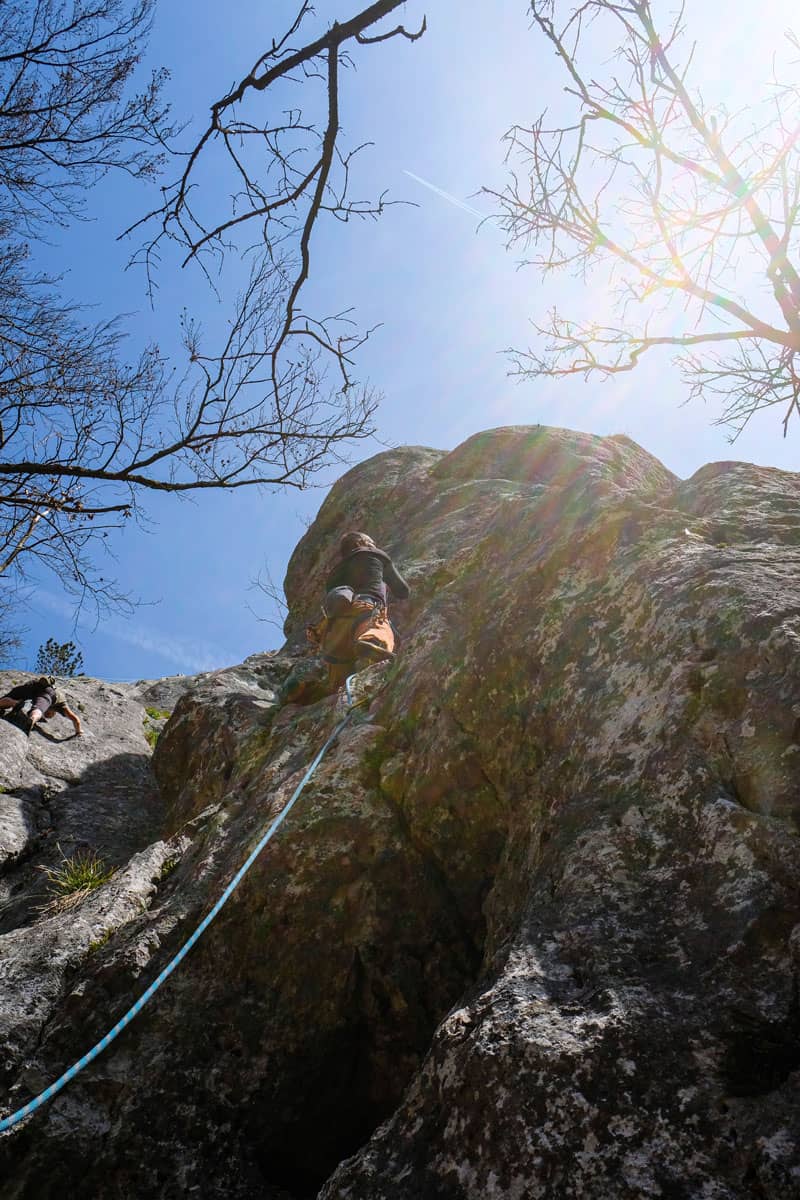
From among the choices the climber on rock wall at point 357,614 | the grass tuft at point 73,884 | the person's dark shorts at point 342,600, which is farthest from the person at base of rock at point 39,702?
the person's dark shorts at point 342,600

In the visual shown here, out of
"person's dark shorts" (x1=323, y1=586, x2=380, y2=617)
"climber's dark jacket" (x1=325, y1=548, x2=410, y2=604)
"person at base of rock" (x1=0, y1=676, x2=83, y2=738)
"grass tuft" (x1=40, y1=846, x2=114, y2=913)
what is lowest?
"grass tuft" (x1=40, y1=846, x2=114, y2=913)

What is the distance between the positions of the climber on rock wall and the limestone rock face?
3.84 feet

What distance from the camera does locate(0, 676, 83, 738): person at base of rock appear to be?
33.5 ft

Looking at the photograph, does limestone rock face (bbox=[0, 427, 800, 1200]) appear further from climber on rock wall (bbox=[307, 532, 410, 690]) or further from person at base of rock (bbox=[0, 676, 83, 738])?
person at base of rock (bbox=[0, 676, 83, 738])

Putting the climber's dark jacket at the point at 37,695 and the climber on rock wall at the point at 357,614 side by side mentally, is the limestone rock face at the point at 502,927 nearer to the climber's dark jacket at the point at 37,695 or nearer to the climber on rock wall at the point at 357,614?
the climber on rock wall at the point at 357,614

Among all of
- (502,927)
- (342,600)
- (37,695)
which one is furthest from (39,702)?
(502,927)

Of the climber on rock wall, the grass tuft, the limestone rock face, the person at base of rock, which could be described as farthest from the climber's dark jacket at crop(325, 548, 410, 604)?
the person at base of rock

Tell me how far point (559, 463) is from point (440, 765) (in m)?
8.12

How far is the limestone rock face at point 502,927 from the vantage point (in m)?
2.04

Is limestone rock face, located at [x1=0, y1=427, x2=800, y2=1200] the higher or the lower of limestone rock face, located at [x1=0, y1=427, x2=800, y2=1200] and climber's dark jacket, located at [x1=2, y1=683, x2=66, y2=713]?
the lower

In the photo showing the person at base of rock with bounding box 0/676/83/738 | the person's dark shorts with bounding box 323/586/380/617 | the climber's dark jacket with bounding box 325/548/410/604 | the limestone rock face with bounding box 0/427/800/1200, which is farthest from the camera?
the person at base of rock with bounding box 0/676/83/738

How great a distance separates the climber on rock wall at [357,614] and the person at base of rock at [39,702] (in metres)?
4.53

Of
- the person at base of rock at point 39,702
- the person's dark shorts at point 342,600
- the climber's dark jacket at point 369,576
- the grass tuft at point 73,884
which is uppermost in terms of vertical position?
the climber's dark jacket at point 369,576

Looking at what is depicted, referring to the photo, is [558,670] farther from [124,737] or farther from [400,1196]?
[124,737]
